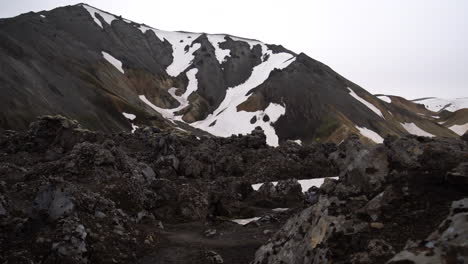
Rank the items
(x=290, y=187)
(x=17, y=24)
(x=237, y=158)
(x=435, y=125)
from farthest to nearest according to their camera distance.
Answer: (x=435, y=125)
(x=17, y=24)
(x=237, y=158)
(x=290, y=187)

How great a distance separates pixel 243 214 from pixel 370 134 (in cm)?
7938

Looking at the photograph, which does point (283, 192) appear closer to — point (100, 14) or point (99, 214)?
point (99, 214)

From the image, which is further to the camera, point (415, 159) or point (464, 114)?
point (464, 114)

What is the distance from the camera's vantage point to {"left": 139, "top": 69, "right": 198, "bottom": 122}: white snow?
121544 mm

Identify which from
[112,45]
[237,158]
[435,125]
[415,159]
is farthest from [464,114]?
[415,159]

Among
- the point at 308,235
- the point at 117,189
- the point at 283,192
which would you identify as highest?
the point at 283,192

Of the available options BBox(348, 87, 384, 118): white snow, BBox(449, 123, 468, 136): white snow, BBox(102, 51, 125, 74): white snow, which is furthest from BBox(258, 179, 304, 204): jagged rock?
BBox(449, 123, 468, 136): white snow

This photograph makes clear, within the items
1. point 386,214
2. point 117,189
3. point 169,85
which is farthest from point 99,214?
point 169,85

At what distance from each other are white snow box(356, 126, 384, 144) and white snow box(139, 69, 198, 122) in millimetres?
54023

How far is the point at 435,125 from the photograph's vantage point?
134m

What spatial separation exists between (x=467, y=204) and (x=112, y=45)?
145 meters

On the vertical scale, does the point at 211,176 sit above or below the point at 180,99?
below

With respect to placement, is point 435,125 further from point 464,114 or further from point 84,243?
point 84,243

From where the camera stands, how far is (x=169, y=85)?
14188 cm
